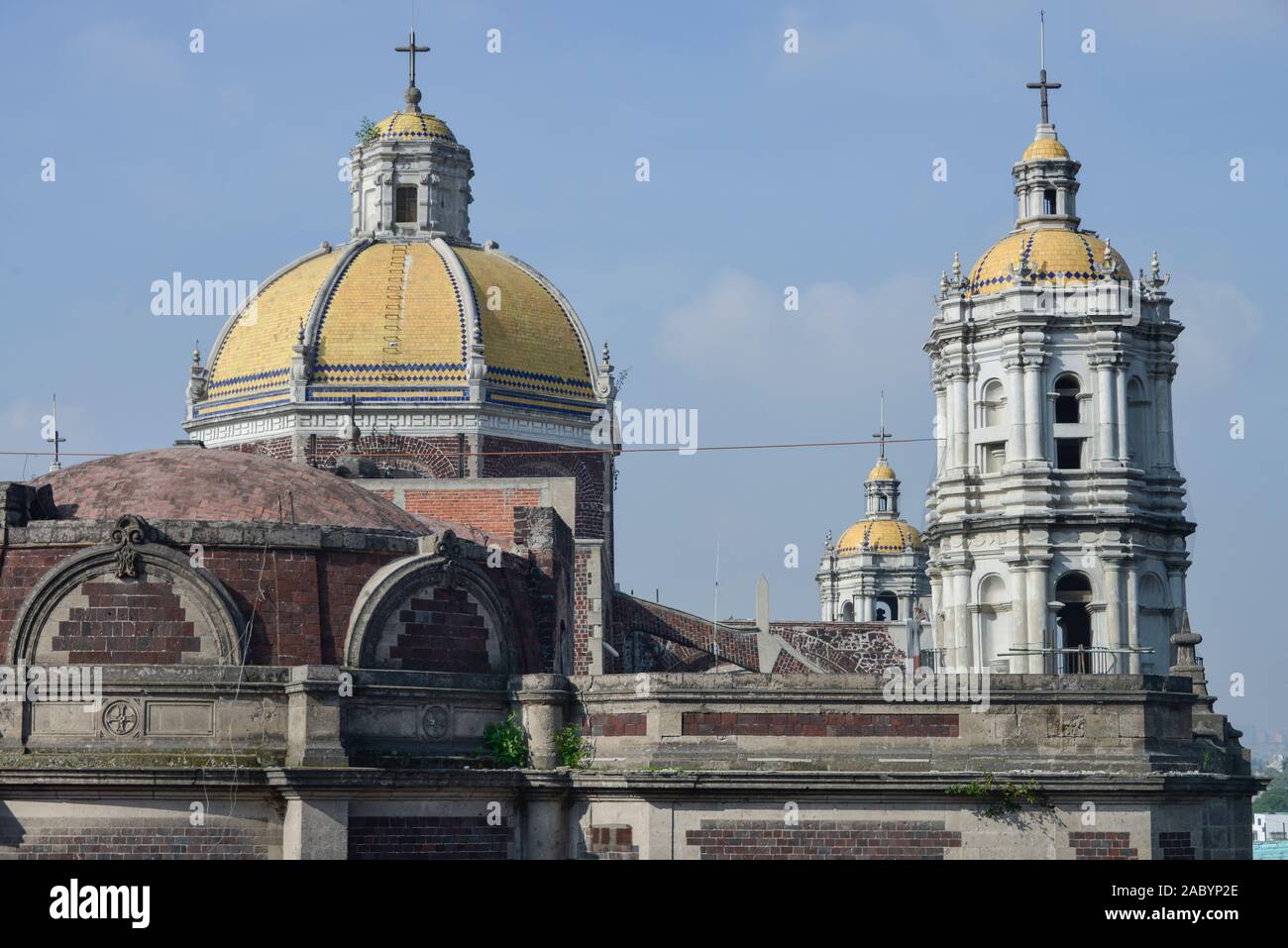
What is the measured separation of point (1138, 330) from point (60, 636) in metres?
30.4

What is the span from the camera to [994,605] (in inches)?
2184

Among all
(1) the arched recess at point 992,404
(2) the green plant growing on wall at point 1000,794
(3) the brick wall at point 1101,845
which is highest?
(1) the arched recess at point 992,404

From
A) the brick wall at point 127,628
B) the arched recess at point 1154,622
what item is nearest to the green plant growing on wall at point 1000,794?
the brick wall at point 127,628

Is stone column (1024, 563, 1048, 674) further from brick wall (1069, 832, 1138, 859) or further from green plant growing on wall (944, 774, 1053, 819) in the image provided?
green plant growing on wall (944, 774, 1053, 819)

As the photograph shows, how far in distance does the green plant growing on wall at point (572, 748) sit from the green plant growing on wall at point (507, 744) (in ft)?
1.50

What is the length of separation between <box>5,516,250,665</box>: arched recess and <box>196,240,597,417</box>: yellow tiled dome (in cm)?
2528

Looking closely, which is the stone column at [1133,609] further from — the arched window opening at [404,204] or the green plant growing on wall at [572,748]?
the green plant growing on wall at [572,748]

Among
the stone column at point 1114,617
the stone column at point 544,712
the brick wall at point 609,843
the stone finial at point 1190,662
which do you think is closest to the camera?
the brick wall at point 609,843

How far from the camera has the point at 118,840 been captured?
30.6 metres

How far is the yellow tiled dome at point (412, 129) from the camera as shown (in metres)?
63.0

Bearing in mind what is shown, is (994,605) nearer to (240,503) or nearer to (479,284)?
(479,284)

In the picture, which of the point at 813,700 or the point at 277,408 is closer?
the point at 813,700
